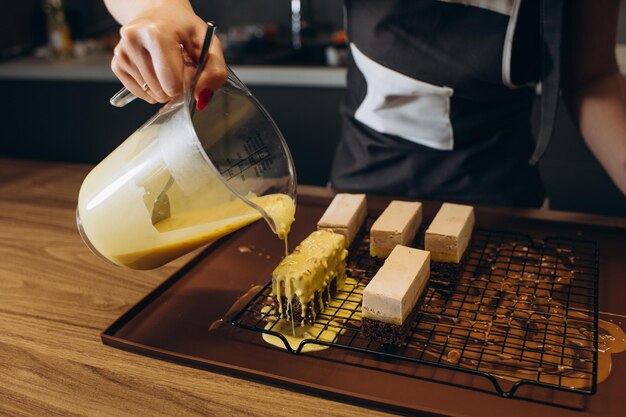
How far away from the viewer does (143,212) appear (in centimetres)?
98

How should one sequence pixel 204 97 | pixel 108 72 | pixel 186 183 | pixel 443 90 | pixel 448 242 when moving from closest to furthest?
pixel 186 183 < pixel 204 97 < pixel 448 242 < pixel 443 90 < pixel 108 72

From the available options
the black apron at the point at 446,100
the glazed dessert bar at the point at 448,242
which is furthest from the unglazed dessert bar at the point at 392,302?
the black apron at the point at 446,100

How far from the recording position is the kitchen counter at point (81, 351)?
902 millimetres

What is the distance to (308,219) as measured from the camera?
4.94 feet

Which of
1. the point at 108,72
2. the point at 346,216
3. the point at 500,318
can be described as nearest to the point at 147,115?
the point at 108,72

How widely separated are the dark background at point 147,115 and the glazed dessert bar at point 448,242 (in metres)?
1.64

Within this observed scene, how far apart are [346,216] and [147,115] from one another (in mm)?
2231

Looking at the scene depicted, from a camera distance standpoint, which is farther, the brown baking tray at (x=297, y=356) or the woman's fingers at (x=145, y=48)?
the woman's fingers at (x=145, y=48)

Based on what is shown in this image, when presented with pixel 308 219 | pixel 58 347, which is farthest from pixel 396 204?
pixel 58 347

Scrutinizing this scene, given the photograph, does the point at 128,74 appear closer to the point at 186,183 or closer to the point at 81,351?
the point at 186,183

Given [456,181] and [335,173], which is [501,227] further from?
[335,173]

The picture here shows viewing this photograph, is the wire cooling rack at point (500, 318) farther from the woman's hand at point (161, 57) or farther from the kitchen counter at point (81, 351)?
the woman's hand at point (161, 57)

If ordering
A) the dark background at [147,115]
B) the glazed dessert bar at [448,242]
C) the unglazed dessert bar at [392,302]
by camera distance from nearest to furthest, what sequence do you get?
the unglazed dessert bar at [392,302] → the glazed dessert bar at [448,242] → the dark background at [147,115]

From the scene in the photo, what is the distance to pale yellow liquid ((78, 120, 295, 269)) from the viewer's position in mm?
950
